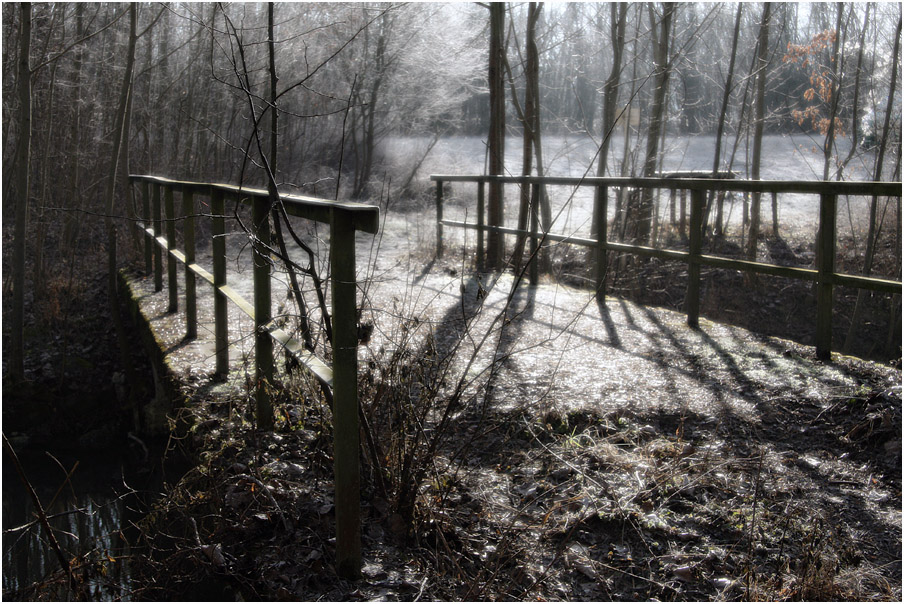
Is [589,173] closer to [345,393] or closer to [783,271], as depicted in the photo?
[783,271]

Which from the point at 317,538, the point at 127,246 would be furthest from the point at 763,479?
the point at 127,246

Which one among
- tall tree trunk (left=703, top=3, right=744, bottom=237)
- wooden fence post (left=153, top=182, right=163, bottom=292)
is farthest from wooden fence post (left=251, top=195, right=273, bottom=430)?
tall tree trunk (left=703, top=3, right=744, bottom=237)

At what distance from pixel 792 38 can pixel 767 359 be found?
2241 cm

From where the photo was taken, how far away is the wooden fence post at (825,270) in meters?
5.03

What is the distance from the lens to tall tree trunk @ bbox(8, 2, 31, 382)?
20.2 ft

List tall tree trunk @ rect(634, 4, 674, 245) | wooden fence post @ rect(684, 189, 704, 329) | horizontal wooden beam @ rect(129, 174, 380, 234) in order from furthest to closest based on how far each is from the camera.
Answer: tall tree trunk @ rect(634, 4, 674, 245), wooden fence post @ rect(684, 189, 704, 329), horizontal wooden beam @ rect(129, 174, 380, 234)

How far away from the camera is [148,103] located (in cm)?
1334

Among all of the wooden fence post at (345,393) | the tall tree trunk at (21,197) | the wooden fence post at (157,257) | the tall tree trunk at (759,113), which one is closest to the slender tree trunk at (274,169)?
the wooden fence post at (345,393)

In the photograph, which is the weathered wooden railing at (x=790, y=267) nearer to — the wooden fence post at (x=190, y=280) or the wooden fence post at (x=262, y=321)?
the wooden fence post at (x=262, y=321)

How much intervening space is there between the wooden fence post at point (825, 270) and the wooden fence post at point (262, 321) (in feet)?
11.8

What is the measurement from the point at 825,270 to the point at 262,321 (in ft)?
12.6

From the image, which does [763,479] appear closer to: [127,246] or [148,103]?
[127,246]

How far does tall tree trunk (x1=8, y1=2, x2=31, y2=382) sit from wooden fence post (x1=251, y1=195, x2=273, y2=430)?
391cm

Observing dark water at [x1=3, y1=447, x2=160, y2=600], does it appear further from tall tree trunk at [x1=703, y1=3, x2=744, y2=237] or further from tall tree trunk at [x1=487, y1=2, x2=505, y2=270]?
tall tree trunk at [x1=703, y1=3, x2=744, y2=237]
